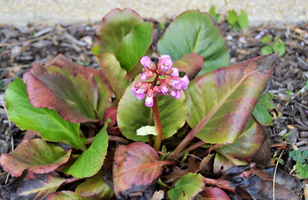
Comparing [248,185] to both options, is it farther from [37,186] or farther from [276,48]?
[276,48]

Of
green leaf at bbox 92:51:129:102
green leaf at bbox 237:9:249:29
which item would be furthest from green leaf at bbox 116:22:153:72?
green leaf at bbox 237:9:249:29

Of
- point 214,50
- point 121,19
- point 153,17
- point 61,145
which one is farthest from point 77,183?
point 153,17

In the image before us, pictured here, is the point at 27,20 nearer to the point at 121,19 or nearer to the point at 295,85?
the point at 121,19

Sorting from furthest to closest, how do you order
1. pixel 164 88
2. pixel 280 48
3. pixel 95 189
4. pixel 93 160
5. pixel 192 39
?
1. pixel 280 48
2. pixel 192 39
3. pixel 95 189
4. pixel 93 160
5. pixel 164 88

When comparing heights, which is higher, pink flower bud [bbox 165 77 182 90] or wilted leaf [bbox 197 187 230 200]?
pink flower bud [bbox 165 77 182 90]

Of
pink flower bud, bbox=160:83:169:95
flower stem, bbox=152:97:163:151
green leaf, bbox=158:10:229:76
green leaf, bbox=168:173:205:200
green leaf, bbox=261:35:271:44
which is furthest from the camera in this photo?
green leaf, bbox=261:35:271:44

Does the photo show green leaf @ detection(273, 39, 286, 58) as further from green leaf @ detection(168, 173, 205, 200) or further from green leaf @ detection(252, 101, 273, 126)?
green leaf @ detection(168, 173, 205, 200)

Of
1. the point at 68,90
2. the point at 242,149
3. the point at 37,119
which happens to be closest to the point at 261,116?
the point at 242,149

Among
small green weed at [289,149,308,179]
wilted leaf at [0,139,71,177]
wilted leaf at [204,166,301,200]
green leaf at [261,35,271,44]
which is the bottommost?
small green weed at [289,149,308,179]

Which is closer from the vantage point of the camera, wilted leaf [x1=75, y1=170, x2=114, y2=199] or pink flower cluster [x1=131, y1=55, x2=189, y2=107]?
pink flower cluster [x1=131, y1=55, x2=189, y2=107]
